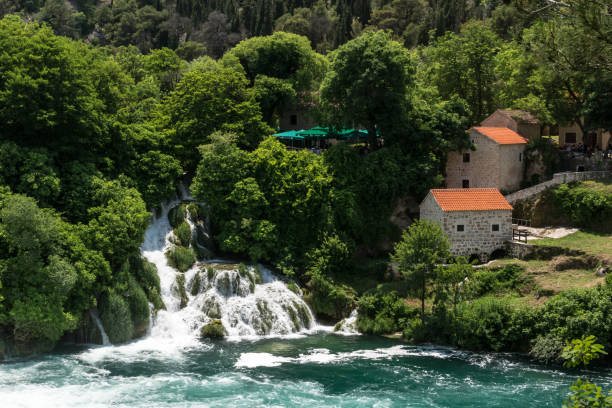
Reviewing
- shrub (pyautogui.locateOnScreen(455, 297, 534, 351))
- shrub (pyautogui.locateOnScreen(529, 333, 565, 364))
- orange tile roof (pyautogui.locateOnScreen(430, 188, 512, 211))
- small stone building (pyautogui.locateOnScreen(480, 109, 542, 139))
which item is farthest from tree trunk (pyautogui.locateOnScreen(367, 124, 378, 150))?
shrub (pyautogui.locateOnScreen(529, 333, 565, 364))

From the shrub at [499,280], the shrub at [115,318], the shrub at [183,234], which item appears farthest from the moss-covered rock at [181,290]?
the shrub at [499,280]

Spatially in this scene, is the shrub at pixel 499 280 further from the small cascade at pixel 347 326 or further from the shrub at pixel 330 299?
the shrub at pixel 330 299

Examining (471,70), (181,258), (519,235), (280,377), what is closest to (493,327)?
(519,235)

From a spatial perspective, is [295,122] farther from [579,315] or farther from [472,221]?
[579,315]

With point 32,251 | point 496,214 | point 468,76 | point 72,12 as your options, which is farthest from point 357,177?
point 72,12

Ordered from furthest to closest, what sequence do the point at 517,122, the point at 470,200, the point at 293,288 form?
the point at 517,122
the point at 470,200
the point at 293,288

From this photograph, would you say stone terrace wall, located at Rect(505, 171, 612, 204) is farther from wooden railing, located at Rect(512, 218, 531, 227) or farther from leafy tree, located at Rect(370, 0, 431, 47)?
leafy tree, located at Rect(370, 0, 431, 47)
